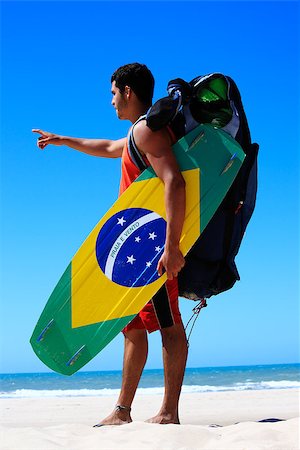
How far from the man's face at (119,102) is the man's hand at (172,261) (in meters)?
0.80

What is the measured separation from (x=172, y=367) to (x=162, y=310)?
281 mm

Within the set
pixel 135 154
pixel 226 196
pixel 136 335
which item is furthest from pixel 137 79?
pixel 136 335

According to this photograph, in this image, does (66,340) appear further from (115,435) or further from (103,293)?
(115,435)

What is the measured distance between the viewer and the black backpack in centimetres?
305

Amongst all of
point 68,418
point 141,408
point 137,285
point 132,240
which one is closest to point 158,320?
point 137,285

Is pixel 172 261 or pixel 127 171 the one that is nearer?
pixel 172 261

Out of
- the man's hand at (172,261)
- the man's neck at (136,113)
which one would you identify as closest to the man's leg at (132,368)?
the man's hand at (172,261)

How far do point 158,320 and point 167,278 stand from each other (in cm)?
22

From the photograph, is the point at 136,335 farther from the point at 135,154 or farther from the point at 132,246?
the point at 135,154

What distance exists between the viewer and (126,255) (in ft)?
10.2

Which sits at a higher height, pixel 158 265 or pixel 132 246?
pixel 132 246

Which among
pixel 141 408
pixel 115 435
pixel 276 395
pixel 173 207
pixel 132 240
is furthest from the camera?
pixel 276 395

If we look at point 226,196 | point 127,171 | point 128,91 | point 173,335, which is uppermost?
point 128,91

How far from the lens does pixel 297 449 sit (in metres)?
2.21
